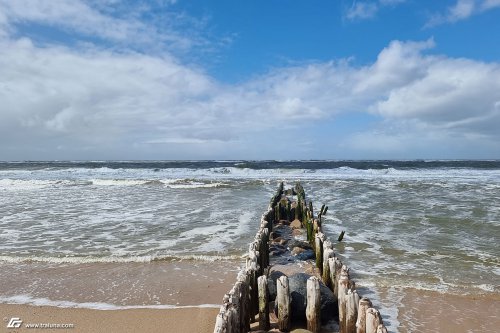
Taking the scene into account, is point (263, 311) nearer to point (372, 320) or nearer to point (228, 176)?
point (372, 320)

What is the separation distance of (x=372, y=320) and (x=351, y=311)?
0.76 m

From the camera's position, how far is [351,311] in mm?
5168

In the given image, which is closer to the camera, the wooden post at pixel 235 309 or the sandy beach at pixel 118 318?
the wooden post at pixel 235 309

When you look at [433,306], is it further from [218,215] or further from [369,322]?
[218,215]

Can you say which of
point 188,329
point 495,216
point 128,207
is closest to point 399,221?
point 495,216

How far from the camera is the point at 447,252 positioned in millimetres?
10469

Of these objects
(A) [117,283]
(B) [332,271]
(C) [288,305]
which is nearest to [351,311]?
(C) [288,305]

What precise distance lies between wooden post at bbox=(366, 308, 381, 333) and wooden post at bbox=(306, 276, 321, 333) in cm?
108

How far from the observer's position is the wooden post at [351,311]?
514 centimetres

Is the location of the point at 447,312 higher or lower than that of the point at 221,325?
lower

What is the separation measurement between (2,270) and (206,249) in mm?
5071

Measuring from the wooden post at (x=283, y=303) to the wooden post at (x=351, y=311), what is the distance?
922 millimetres

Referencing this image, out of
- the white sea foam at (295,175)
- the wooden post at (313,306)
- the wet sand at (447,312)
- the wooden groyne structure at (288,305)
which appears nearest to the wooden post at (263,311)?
the wooden groyne structure at (288,305)

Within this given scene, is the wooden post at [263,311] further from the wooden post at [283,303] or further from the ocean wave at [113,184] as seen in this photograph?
the ocean wave at [113,184]
